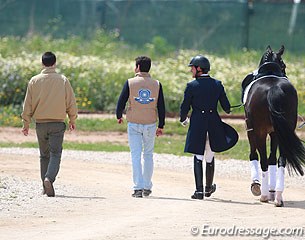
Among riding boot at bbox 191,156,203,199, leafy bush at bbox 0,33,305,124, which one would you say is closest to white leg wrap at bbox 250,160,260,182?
riding boot at bbox 191,156,203,199

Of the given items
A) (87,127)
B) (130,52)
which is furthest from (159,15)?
(87,127)

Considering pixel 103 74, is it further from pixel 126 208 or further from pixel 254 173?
pixel 126 208

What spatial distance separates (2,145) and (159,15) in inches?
590

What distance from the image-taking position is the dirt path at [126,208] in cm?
993

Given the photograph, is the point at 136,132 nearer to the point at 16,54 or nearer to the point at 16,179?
the point at 16,179

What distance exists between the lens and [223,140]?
494 inches

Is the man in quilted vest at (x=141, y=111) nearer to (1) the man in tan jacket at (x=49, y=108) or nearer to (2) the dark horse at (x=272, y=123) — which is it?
(1) the man in tan jacket at (x=49, y=108)

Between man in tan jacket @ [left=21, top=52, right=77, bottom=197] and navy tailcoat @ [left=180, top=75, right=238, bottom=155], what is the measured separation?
1.47 m

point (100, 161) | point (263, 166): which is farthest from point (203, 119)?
point (100, 161)

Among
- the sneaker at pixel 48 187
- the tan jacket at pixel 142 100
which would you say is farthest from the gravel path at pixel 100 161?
the tan jacket at pixel 142 100

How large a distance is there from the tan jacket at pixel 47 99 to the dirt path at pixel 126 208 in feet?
3.18

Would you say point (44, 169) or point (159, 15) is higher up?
point (159, 15)

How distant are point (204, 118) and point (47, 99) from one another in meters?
1.92

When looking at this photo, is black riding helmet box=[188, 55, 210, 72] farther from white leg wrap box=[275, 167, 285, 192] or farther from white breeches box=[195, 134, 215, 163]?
white leg wrap box=[275, 167, 285, 192]
